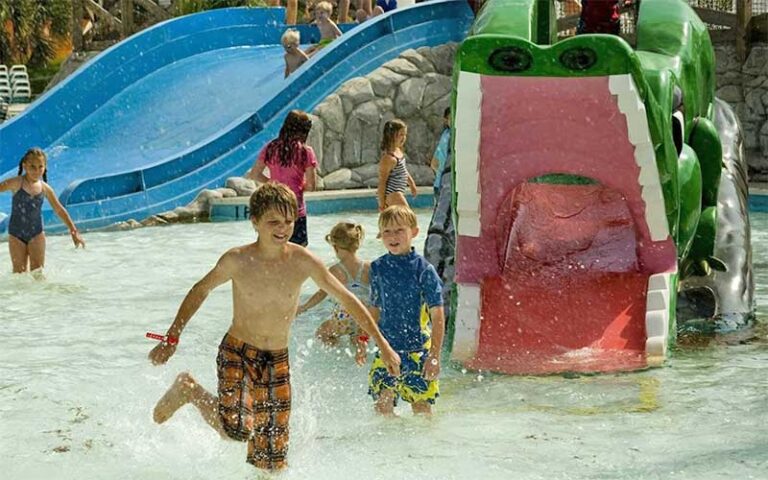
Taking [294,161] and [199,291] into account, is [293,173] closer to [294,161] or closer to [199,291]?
[294,161]

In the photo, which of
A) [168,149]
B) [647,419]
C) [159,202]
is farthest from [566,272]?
[168,149]

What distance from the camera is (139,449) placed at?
536cm

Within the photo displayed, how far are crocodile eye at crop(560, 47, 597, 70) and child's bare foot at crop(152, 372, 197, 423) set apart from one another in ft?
7.64

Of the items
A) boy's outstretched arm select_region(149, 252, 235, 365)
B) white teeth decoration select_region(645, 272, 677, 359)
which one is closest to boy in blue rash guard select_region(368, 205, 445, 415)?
boy's outstretched arm select_region(149, 252, 235, 365)

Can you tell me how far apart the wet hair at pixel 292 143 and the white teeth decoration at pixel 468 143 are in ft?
7.53

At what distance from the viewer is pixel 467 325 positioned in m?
6.59

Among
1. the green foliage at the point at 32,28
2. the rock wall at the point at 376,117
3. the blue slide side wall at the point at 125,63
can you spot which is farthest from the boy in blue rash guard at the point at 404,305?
the green foliage at the point at 32,28

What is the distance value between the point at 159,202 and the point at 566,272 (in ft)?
23.3

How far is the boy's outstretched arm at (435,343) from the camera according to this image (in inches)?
210

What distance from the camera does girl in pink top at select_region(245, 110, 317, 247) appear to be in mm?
8570

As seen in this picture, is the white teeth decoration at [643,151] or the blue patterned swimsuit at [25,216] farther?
the blue patterned swimsuit at [25,216]

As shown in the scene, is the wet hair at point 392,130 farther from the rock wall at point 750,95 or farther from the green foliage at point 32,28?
the green foliage at point 32,28

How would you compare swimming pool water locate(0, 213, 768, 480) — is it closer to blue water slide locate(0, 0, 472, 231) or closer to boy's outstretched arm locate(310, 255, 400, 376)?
boy's outstretched arm locate(310, 255, 400, 376)

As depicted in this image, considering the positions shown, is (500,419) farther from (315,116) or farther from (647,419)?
(315,116)
